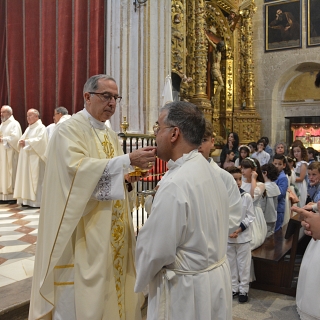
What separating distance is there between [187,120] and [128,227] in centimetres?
107

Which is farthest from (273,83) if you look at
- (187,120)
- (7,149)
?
(187,120)

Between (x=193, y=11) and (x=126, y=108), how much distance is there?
468 cm

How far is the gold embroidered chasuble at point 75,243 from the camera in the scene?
209cm

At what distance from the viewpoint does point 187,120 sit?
5.44 feet

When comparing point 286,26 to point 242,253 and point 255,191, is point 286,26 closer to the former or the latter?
point 255,191

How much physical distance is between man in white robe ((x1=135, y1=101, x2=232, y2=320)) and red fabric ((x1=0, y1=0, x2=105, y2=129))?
6.06 meters

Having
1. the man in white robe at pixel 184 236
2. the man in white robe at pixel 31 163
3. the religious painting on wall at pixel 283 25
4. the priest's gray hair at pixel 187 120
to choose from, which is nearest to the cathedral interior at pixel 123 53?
the religious painting on wall at pixel 283 25

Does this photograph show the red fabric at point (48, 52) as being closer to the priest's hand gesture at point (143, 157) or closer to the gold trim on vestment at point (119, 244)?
the gold trim on vestment at point (119, 244)

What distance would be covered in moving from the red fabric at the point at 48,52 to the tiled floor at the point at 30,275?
361 centimetres

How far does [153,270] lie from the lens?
1.59 meters

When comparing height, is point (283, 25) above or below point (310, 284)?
above

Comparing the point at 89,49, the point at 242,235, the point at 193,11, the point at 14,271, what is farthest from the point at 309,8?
the point at 14,271

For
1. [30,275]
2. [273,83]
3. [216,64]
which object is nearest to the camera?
[30,275]

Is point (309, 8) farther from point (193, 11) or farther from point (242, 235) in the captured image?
point (242, 235)
